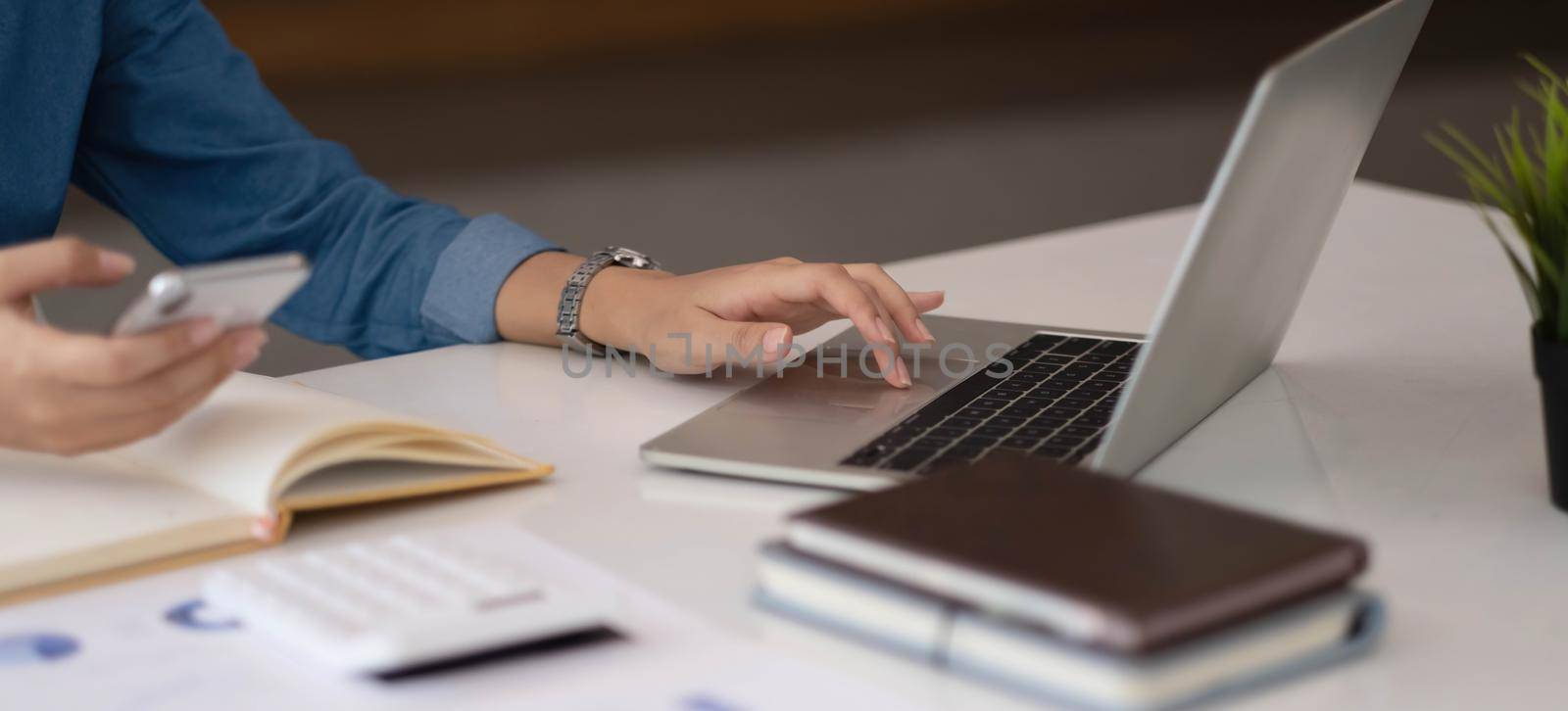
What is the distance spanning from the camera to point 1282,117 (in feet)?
2.43

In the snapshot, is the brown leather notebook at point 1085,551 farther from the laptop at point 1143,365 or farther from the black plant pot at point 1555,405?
the black plant pot at point 1555,405

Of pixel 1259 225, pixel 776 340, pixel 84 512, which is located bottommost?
pixel 84 512

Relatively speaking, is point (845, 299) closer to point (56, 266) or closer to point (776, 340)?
point (776, 340)

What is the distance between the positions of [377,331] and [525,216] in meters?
2.89

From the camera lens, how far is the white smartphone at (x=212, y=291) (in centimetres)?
69

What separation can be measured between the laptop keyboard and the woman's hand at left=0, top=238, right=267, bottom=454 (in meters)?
0.33

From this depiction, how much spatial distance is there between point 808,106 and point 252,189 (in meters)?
4.26

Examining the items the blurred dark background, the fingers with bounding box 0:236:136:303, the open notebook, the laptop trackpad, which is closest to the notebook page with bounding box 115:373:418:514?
the open notebook

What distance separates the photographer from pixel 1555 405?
2.62 ft

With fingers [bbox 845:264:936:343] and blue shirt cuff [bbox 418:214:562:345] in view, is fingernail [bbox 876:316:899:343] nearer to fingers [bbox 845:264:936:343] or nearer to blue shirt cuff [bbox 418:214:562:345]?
fingers [bbox 845:264:936:343]

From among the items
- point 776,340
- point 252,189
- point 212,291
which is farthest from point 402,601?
point 252,189

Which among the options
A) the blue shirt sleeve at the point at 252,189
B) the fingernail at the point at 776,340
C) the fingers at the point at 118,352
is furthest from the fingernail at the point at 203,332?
the blue shirt sleeve at the point at 252,189

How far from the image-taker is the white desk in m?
0.67

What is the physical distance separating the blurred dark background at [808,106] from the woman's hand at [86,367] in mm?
2462
